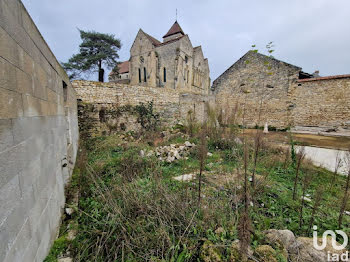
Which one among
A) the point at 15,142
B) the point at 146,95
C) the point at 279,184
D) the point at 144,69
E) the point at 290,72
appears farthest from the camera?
the point at 144,69

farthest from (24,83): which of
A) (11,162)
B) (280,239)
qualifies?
(280,239)

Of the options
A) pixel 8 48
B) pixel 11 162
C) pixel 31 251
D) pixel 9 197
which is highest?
pixel 8 48

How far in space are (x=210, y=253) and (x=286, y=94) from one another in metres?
10.6

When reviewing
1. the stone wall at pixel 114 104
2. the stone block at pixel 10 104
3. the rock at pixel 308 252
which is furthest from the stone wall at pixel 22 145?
the stone wall at pixel 114 104

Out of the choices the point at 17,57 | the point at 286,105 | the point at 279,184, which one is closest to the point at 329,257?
the point at 279,184

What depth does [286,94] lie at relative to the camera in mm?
8867

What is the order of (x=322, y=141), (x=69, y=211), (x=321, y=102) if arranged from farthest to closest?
(x=321, y=102) < (x=322, y=141) < (x=69, y=211)

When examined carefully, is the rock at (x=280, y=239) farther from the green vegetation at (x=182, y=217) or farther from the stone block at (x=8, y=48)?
the stone block at (x=8, y=48)

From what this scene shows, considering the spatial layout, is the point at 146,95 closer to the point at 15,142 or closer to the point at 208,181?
the point at 208,181

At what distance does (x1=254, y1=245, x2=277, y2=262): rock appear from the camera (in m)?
1.23

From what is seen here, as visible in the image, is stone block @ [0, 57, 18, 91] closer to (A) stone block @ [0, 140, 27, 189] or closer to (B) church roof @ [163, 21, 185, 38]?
(A) stone block @ [0, 140, 27, 189]

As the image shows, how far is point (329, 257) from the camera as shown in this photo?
1312 mm

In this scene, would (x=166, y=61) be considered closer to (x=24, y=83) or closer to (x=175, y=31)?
(x=175, y=31)

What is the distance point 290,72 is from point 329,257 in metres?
10.4
